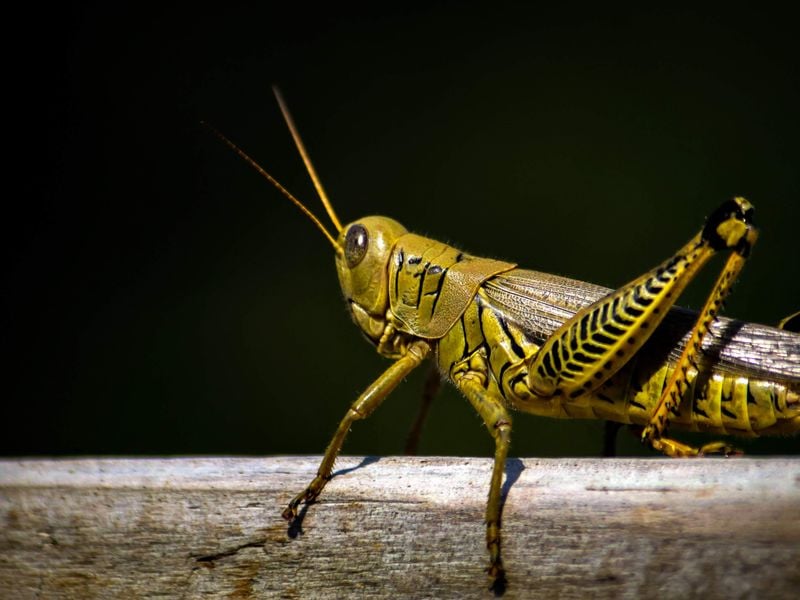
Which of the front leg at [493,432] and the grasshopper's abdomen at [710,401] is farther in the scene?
the grasshopper's abdomen at [710,401]

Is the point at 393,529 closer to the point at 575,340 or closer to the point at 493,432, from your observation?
the point at 493,432

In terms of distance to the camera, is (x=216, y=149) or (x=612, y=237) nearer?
(x=612, y=237)

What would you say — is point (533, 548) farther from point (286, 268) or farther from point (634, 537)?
point (286, 268)

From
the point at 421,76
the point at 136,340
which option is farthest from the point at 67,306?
the point at 421,76

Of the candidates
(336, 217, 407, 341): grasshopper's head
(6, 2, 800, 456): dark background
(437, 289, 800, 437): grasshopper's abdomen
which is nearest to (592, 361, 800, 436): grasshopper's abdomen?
(437, 289, 800, 437): grasshopper's abdomen

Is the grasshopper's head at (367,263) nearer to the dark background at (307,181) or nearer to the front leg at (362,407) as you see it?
the front leg at (362,407)

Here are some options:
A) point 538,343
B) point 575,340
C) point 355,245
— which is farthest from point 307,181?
point 575,340

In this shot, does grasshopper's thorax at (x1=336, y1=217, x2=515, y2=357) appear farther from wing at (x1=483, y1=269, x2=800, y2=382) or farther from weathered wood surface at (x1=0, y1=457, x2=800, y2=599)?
weathered wood surface at (x1=0, y1=457, x2=800, y2=599)

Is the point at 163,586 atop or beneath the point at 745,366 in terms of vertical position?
beneath

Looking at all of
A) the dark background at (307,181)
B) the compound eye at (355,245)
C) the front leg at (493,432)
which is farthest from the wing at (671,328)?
the dark background at (307,181)
